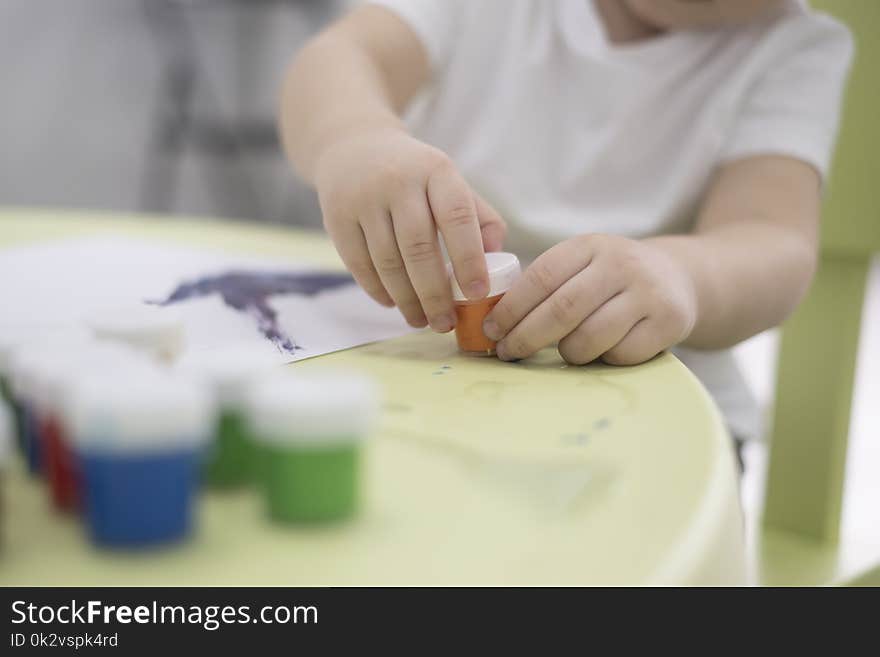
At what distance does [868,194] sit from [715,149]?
120 millimetres

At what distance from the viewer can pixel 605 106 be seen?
2.59 ft

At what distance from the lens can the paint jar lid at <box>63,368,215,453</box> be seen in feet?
0.70

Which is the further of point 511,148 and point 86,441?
point 511,148

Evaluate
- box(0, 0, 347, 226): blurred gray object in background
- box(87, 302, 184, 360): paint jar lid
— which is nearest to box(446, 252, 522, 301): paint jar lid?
box(87, 302, 184, 360): paint jar lid

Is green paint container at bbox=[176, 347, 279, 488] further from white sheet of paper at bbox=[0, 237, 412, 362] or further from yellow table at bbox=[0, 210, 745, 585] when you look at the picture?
white sheet of paper at bbox=[0, 237, 412, 362]

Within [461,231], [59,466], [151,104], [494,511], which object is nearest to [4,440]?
[59,466]

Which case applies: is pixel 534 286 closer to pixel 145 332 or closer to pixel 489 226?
pixel 489 226

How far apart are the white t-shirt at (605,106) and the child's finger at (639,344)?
0.29m

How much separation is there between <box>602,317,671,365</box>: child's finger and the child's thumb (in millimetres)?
91

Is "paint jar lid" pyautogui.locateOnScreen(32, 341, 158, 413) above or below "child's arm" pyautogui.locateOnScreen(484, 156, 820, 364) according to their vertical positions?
above

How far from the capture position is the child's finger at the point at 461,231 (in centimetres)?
42

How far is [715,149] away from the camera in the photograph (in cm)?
73
